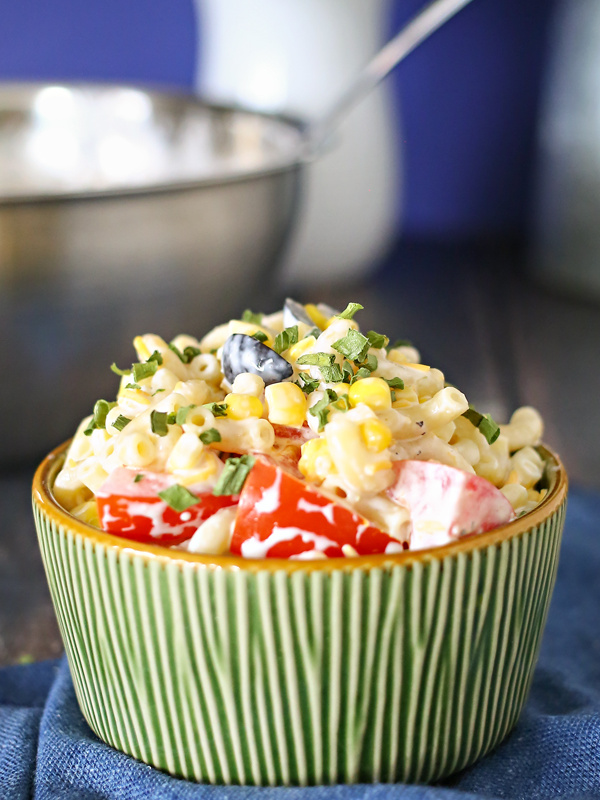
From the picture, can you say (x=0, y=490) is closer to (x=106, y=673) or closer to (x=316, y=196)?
(x=106, y=673)

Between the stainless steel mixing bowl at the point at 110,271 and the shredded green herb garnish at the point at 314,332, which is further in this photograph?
the stainless steel mixing bowl at the point at 110,271

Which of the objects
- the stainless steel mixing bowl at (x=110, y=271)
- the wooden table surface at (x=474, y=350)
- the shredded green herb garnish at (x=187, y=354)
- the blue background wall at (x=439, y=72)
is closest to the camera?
the shredded green herb garnish at (x=187, y=354)

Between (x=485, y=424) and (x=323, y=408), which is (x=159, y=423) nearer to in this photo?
(x=323, y=408)

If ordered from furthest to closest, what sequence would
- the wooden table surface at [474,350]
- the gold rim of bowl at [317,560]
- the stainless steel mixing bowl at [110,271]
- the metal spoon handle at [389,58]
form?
1. the metal spoon handle at [389,58]
2. the stainless steel mixing bowl at [110,271]
3. the wooden table surface at [474,350]
4. the gold rim of bowl at [317,560]

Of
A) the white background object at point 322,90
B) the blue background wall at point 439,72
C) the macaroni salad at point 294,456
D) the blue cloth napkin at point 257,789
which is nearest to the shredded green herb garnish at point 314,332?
the macaroni salad at point 294,456

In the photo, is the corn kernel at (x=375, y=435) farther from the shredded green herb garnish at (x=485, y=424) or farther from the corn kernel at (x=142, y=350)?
the corn kernel at (x=142, y=350)

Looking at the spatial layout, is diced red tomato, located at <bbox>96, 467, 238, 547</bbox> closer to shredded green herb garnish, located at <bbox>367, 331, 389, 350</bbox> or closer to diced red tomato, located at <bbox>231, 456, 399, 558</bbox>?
diced red tomato, located at <bbox>231, 456, 399, 558</bbox>

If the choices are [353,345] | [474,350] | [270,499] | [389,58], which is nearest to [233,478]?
[270,499]
